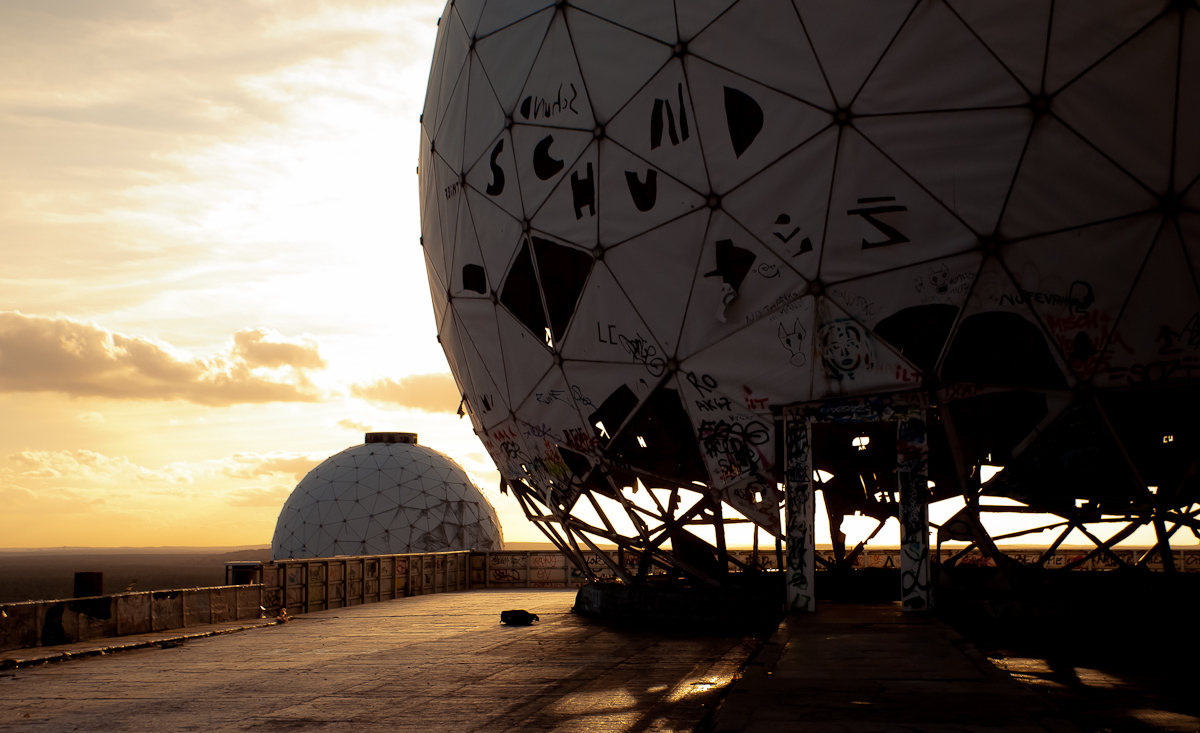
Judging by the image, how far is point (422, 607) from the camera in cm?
2103

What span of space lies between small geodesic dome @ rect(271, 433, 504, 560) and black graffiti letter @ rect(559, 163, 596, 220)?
2531 centimetres

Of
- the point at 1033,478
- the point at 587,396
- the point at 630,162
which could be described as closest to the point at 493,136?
the point at 630,162

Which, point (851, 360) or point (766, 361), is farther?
point (766, 361)

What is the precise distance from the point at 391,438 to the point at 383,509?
20.8 feet

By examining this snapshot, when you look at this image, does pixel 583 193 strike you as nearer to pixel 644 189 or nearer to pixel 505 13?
pixel 644 189

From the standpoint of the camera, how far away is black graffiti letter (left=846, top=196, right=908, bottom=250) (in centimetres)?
1117

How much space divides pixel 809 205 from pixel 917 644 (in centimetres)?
545

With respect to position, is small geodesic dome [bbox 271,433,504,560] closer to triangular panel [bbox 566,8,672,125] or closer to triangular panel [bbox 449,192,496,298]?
triangular panel [bbox 449,192,496,298]

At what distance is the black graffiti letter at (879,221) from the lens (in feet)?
36.6

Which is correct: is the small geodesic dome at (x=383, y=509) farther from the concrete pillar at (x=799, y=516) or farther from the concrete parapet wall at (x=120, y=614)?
the concrete pillar at (x=799, y=516)

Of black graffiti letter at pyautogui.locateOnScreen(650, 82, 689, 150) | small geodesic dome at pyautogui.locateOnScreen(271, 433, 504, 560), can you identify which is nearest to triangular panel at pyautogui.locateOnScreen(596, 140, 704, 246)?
black graffiti letter at pyautogui.locateOnScreen(650, 82, 689, 150)

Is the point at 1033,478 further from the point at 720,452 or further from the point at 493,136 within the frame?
the point at 493,136

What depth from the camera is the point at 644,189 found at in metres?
12.7

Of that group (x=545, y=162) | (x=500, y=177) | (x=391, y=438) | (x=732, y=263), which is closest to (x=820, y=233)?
(x=732, y=263)
